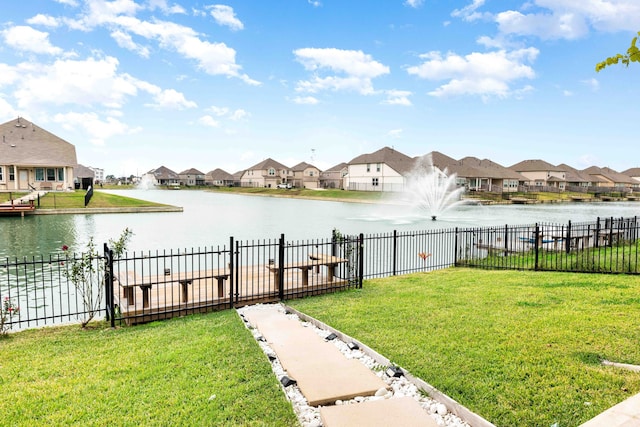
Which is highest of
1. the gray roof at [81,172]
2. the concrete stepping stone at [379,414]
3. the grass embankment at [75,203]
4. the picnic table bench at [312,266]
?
the gray roof at [81,172]

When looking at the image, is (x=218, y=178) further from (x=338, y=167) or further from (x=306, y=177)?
(x=338, y=167)

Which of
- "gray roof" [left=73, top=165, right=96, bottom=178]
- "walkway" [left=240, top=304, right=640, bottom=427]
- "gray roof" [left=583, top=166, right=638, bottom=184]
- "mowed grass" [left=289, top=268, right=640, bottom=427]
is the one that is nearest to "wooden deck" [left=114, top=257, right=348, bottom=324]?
"mowed grass" [left=289, top=268, right=640, bottom=427]

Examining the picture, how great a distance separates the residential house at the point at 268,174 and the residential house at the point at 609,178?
276 ft

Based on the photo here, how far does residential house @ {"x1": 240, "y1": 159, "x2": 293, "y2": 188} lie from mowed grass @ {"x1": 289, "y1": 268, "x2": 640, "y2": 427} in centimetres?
10377

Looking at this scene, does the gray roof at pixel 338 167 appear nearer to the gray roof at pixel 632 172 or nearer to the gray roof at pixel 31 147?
the gray roof at pixel 31 147

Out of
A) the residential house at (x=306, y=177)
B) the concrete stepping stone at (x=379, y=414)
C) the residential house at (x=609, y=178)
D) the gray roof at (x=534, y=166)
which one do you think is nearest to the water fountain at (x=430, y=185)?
the gray roof at (x=534, y=166)

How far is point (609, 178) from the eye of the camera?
11825 centimetres

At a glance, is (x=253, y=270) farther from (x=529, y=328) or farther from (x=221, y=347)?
(x=529, y=328)

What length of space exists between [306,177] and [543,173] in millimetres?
58330

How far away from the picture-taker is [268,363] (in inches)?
218

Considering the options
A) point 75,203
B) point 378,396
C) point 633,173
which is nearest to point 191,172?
point 75,203

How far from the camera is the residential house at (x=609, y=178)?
115500mm

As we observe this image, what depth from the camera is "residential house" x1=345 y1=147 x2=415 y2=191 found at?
73.9 metres

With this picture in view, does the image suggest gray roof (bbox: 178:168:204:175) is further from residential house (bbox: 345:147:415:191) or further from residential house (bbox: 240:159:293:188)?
residential house (bbox: 345:147:415:191)
